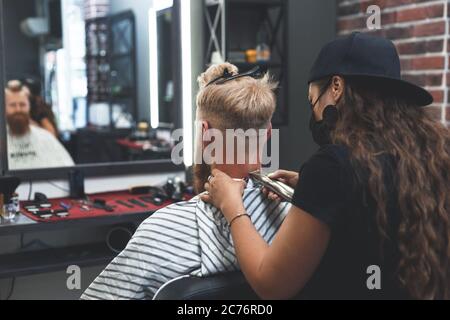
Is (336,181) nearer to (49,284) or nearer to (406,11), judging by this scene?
(406,11)

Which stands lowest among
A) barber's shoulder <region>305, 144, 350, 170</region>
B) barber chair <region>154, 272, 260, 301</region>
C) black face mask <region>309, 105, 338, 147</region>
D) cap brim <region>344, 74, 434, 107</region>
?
barber chair <region>154, 272, 260, 301</region>

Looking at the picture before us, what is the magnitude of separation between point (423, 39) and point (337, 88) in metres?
1.42

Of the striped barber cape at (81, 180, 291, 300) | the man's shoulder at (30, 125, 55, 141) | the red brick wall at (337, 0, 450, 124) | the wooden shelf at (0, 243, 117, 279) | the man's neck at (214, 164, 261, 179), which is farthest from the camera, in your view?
Result: the man's shoulder at (30, 125, 55, 141)

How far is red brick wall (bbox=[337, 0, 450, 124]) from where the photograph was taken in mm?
2186

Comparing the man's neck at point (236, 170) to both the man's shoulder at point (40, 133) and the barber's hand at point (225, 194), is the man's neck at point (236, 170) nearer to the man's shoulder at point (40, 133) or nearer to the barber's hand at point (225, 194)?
the barber's hand at point (225, 194)

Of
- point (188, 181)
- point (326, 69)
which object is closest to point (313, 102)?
point (326, 69)

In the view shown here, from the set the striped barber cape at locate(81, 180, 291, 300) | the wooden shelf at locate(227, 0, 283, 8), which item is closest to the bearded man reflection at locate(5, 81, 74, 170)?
the wooden shelf at locate(227, 0, 283, 8)

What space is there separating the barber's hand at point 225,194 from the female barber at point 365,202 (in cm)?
2

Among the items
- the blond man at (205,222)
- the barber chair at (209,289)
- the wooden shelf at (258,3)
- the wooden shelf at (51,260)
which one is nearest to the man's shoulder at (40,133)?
the wooden shelf at (51,260)

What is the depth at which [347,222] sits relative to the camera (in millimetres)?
959

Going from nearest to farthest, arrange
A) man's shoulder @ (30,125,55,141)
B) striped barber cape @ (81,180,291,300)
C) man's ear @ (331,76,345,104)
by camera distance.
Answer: man's ear @ (331,76,345,104) → striped barber cape @ (81,180,291,300) → man's shoulder @ (30,125,55,141)

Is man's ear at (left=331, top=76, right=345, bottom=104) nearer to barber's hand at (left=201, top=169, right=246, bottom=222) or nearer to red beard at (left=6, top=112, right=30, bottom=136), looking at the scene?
barber's hand at (left=201, top=169, right=246, bottom=222)

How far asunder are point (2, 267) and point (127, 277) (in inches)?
40.6

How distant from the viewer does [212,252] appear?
1168 millimetres
